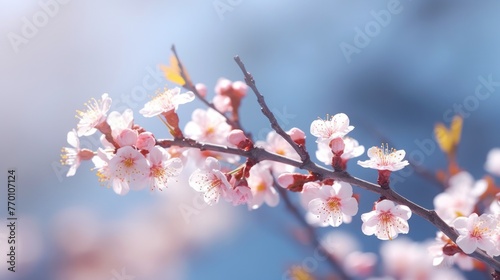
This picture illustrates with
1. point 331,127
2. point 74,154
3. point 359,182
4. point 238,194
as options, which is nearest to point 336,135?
point 331,127

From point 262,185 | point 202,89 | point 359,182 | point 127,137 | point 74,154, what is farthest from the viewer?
point 202,89

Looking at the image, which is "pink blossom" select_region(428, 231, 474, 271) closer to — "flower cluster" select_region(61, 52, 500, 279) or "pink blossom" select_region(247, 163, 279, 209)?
"flower cluster" select_region(61, 52, 500, 279)

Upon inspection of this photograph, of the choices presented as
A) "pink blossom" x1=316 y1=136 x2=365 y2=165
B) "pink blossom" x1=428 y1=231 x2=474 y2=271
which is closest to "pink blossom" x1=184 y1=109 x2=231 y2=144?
"pink blossom" x1=316 y1=136 x2=365 y2=165

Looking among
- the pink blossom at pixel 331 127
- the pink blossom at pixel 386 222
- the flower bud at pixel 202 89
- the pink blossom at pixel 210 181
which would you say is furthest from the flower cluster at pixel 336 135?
the flower bud at pixel 202 89

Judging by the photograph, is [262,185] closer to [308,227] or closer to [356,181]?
[308,227]

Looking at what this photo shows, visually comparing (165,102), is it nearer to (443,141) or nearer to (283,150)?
(283,150)

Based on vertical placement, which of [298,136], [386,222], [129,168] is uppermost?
[298,136]
